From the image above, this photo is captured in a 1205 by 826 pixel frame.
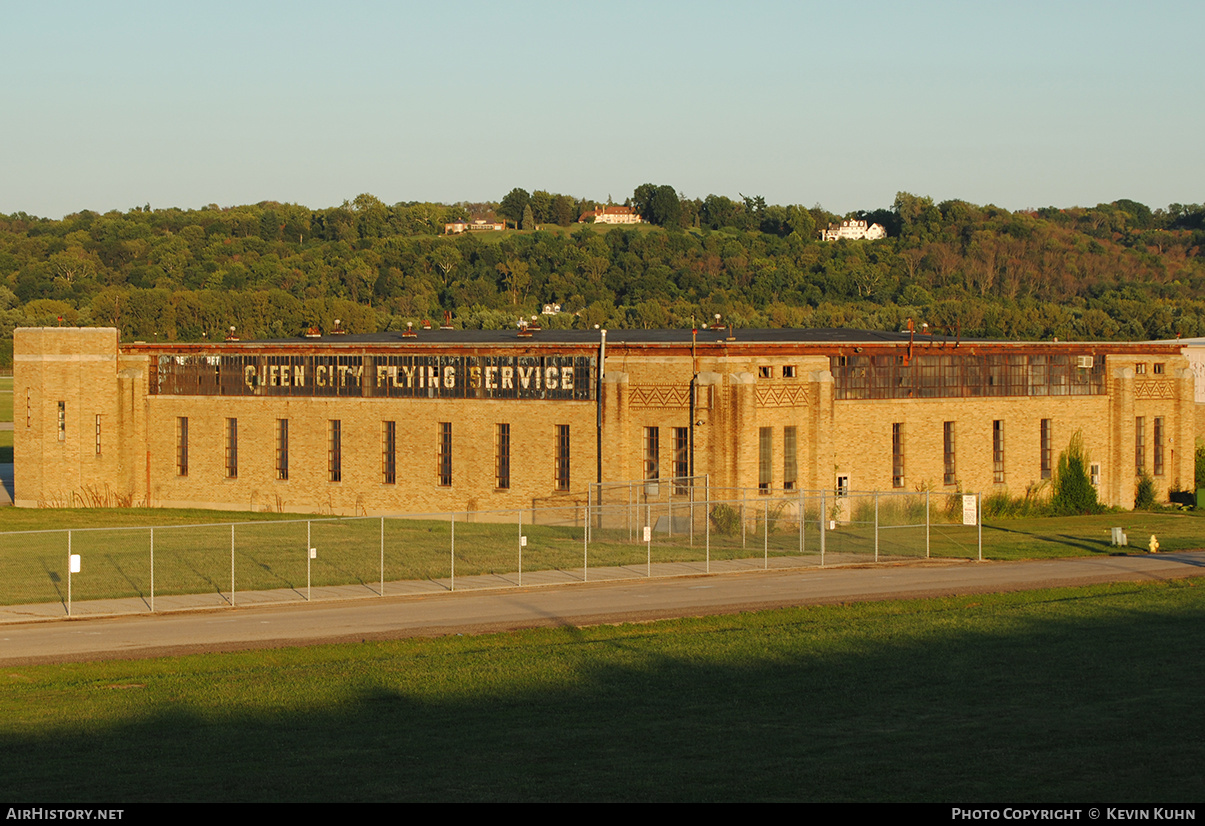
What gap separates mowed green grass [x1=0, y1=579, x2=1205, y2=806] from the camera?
624 inches

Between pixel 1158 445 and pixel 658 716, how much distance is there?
4781cm

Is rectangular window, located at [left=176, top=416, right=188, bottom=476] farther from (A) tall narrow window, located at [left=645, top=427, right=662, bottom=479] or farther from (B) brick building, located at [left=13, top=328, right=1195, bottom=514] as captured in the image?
(A) tall narrow window, located at [left=645, top=427, right=662, bottom=479]

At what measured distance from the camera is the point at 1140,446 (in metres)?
61.0

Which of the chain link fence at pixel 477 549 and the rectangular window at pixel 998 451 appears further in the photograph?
the rectangular window at pixel 998 451

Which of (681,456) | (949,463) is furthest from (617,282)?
(681,456)

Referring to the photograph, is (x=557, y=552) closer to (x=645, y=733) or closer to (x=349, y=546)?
(x=349, y=546)

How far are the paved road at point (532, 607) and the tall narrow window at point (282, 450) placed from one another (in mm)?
24755

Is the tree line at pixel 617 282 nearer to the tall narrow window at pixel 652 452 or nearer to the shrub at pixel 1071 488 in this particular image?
the shrub at pixel 1071 488

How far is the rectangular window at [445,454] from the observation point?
54.5m

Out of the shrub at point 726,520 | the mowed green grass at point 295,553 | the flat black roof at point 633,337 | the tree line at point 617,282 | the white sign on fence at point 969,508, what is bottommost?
the mowed green grass at point 295,553

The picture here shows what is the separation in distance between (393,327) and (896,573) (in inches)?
3947

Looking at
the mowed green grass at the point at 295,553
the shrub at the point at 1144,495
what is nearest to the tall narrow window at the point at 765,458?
the mowed green grass at the point at 295,553

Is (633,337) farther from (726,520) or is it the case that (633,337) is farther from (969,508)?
(969,508)

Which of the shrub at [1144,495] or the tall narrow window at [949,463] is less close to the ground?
the tall narrow window at [949,463]
